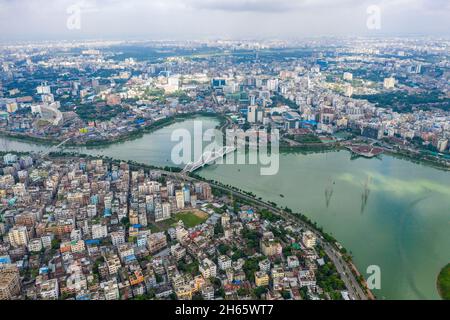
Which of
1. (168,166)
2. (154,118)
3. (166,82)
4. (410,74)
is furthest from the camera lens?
(410,74)

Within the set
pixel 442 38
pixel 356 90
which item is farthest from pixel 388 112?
pixel 442 38

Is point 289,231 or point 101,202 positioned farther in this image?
point 101,202

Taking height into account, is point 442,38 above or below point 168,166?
above

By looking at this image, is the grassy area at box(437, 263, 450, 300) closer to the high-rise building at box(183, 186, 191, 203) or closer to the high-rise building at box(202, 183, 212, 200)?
the high-rise building at box(202, 183, 212, 200)

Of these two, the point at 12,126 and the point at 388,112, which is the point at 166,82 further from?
the point at 388,112
